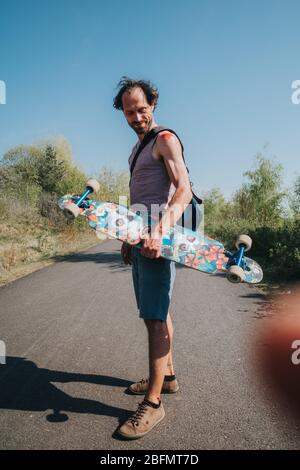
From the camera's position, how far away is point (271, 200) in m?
21.1

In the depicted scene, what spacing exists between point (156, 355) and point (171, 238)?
83cm

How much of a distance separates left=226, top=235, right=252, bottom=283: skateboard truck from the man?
43 centimetres

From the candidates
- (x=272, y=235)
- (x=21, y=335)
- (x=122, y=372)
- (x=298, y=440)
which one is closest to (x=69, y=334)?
(x=21, y=335)

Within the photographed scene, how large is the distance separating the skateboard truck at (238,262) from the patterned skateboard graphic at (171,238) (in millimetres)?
80

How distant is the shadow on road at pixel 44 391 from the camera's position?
241 cm

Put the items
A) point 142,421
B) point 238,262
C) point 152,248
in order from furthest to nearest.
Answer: point 238,262, point 142,421, point 152,248

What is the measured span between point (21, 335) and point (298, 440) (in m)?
3.17

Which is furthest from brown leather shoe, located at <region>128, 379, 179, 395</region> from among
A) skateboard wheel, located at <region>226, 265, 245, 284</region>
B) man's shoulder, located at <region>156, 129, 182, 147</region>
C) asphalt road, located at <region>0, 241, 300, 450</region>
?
man's shoulder, located at <region>156, 129, 182, 147</region>

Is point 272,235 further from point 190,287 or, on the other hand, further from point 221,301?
point 221,301

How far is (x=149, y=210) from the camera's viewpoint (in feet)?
7.88
